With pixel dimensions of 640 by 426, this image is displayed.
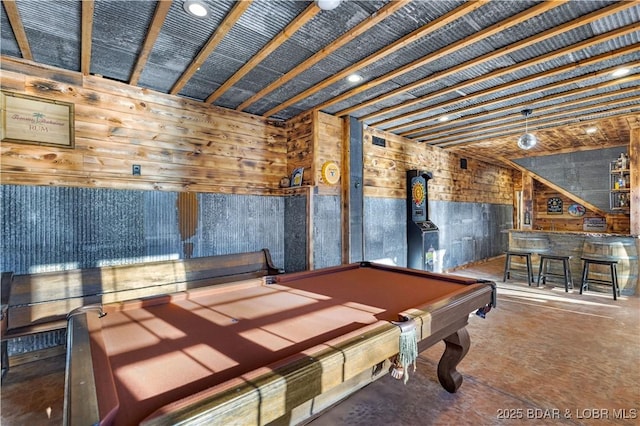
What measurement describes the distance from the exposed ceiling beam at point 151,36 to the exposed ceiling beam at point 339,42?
4.09 ft

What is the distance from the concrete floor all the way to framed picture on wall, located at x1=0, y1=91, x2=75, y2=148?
2141 millimetres

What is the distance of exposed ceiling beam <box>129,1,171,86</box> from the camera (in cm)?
210

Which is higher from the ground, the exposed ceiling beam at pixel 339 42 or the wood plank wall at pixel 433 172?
the exposed ceiling beam at pixel 339 42

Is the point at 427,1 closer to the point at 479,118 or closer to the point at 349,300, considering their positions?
the point at 349,300

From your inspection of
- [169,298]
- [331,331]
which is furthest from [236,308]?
[331,331]

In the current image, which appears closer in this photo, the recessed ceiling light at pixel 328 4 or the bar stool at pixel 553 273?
the recessed ceiling light at pixel 328 4

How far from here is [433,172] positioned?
6.62 meters

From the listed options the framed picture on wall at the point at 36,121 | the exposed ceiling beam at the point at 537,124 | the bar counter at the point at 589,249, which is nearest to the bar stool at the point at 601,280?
the bar counter at the point at 589,249

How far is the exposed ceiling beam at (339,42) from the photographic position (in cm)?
216

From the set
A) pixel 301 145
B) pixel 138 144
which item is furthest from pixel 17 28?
pixel 301 145

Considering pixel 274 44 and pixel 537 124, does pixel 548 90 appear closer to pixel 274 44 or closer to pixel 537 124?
pixel 537 124

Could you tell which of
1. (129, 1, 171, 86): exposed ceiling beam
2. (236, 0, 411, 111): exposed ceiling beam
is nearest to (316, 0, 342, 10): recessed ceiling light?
(236, 0, 411, 111): exposed ceiling beam

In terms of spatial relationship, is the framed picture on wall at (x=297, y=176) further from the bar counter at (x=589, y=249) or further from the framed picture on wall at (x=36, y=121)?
the bar counter at (x=589, y=249)

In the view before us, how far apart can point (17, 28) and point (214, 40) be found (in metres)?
1.51
